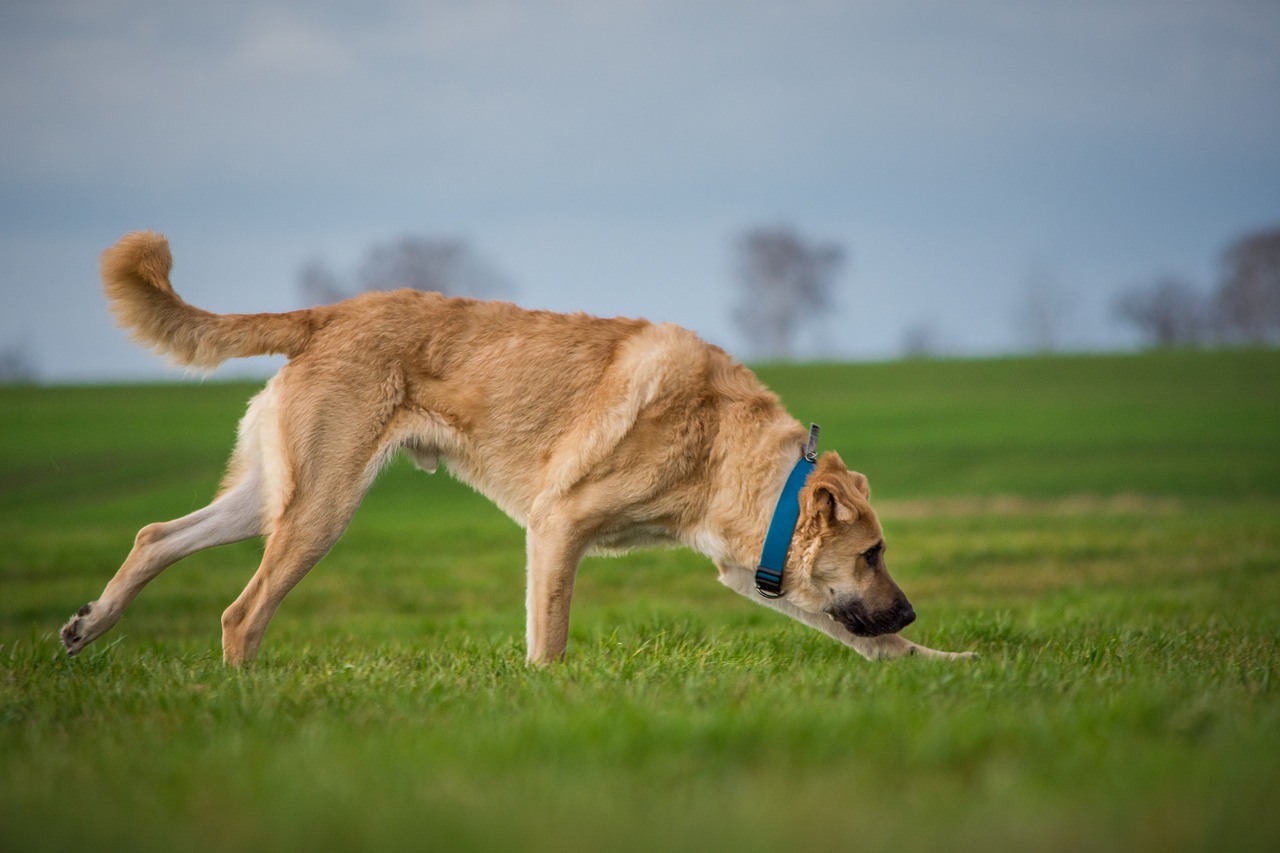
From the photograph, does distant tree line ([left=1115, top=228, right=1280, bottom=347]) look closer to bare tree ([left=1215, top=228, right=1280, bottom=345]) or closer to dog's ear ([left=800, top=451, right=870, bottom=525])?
bare tree ([left=1215, top=228, right=1280, bottom=345])

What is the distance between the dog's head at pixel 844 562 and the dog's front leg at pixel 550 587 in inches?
45.1

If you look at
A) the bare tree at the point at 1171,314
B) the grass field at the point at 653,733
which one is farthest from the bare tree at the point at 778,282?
the grass field at the point at 653,733

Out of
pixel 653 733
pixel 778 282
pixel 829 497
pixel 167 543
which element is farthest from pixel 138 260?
pixel 778 282

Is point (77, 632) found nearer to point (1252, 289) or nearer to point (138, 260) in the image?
point (138, 260)

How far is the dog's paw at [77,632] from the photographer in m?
5.20

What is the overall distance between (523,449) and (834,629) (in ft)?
6.33

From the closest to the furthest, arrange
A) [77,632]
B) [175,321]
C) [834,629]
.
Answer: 1. [77,632]
2. [175,321]
3. [834,629]

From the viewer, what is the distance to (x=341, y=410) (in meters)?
5.46

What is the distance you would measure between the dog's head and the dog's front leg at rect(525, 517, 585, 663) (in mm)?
1145

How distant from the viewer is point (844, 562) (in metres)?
5.51

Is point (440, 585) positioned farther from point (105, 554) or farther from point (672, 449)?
point (672, 449)

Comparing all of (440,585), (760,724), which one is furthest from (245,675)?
(440,585)

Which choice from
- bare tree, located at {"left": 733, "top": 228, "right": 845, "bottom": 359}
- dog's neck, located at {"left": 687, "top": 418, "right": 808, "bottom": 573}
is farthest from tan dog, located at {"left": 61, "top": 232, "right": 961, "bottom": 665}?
bare tree, located at {"left": 733, "top": 228, "right": 845, "bottom": 359}

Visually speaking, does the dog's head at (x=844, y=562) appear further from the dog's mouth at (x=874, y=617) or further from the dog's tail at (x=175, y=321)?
the dog's tail at (x=175, y=321)
